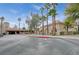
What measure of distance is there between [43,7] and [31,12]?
231 mm

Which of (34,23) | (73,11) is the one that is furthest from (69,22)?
(34,23)

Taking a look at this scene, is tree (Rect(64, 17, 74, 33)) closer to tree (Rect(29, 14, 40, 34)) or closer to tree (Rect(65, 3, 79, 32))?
→ tree (Rect(65, 3, 79, 32))

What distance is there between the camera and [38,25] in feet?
14.2

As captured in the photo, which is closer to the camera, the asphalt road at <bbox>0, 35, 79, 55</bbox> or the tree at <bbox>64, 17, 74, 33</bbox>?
the asphalt road at <bbox>0, 35, 79, 55</bbox>

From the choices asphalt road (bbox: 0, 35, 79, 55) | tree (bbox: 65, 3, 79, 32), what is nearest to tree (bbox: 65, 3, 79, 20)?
tree (bbox: 65, 3, 79, 32)

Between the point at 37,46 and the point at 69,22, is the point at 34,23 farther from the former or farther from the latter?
the point at 69,22

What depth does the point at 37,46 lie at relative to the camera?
418 cm

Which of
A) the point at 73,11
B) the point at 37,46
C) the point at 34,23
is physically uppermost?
the point at 73,11

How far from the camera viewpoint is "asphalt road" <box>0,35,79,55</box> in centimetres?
409

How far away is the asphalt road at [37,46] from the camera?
13.4 feet

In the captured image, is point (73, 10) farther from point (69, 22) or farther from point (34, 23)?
point (34, 23)

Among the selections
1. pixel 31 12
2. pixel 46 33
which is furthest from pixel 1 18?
pixel 46 33

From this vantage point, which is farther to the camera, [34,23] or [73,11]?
[34,23]

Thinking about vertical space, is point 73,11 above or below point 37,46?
above
